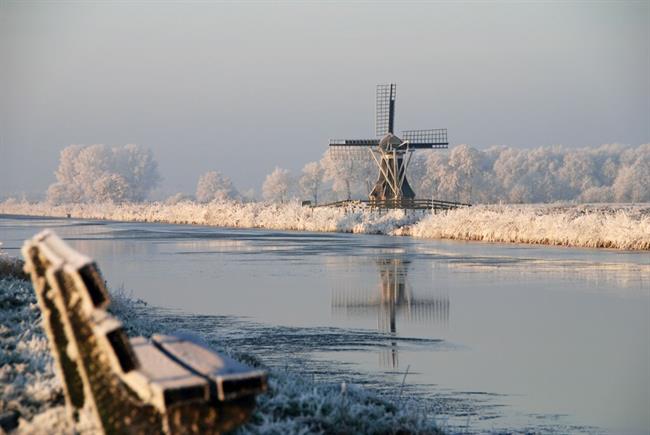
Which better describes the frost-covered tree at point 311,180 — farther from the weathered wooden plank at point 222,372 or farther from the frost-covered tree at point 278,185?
the weathered wooden plank at point 222,372

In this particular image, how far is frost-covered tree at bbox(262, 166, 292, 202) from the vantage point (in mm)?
127875

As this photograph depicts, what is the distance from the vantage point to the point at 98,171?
12719 cm

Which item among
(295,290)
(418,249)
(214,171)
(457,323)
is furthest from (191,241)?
(214,171)

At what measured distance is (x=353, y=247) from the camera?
34.2 meters

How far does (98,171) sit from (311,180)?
102 ft

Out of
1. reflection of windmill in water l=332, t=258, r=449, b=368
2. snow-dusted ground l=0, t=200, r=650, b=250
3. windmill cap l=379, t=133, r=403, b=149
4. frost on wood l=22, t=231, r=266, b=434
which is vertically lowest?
reflection of windmill in water l=332, t=258, r=449, b=368

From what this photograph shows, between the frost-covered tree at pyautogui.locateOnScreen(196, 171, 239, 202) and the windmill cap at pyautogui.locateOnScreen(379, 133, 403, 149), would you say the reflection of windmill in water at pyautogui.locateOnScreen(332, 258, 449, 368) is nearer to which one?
the windmill cap at pyautogui.locateOnScreen(379, 133, 403, 149)

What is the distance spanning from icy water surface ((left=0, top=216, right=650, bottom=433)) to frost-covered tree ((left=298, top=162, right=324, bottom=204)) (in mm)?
97735

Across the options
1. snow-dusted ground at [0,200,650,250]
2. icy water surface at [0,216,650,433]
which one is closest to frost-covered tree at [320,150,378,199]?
snow-dusted ground at [0,200,650,250]

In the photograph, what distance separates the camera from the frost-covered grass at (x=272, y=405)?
5688 millimetres

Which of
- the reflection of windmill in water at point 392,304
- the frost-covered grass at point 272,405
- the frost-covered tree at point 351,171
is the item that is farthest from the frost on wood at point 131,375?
the frost-covered tree at point 351,171

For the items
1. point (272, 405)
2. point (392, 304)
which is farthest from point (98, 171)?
point (272, 405)

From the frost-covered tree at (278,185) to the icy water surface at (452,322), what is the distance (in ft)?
324

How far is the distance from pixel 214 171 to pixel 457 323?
120m
